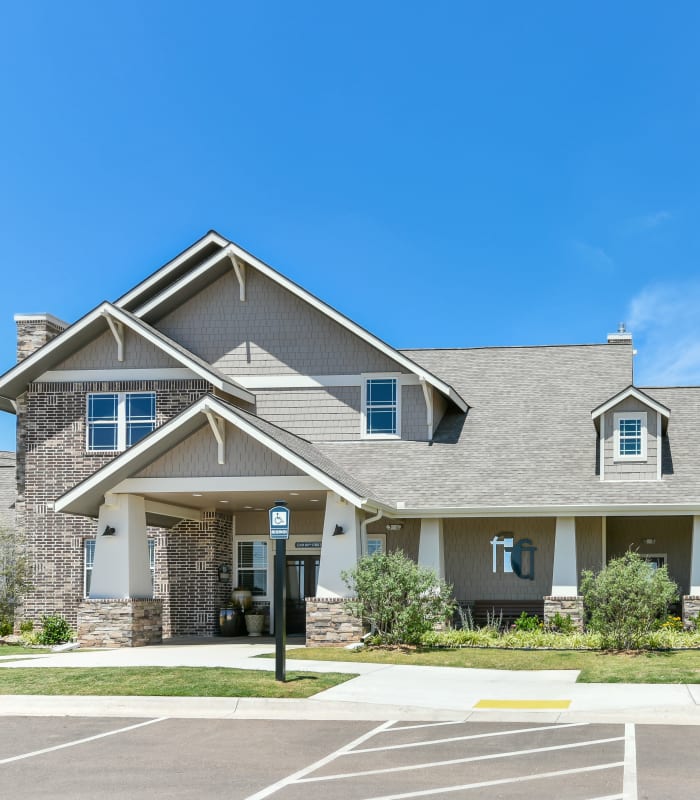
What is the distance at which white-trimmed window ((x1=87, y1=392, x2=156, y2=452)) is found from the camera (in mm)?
27062

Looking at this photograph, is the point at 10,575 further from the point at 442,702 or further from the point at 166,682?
the point at 442,702

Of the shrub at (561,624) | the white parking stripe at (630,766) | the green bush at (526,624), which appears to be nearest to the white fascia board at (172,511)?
the green bush at (526,624)

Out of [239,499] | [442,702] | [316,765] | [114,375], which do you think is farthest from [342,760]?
[114,375]

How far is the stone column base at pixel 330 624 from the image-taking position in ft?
73.5

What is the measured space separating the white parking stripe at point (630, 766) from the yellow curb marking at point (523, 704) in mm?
1476

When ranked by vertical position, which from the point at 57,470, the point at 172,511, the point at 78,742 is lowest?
the point at 78,742

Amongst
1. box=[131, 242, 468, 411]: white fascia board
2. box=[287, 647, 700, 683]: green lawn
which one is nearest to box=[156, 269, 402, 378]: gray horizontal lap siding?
box=[131, 242, 468, 411]: white fascia board

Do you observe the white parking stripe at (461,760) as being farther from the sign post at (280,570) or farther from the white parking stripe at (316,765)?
the sign post at (280,570)

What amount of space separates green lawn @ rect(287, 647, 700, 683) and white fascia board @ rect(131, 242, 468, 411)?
807 centimetres

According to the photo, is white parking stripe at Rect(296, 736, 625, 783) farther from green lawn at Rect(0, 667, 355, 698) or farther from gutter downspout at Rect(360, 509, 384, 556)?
gutter downspout at Rect(360, 509, 384, 556)

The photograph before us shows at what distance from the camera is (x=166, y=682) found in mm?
16125

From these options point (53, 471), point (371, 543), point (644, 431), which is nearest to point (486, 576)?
point (371, 543)

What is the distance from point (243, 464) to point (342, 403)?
5.80 meters

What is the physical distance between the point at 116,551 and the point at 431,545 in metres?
7.13
